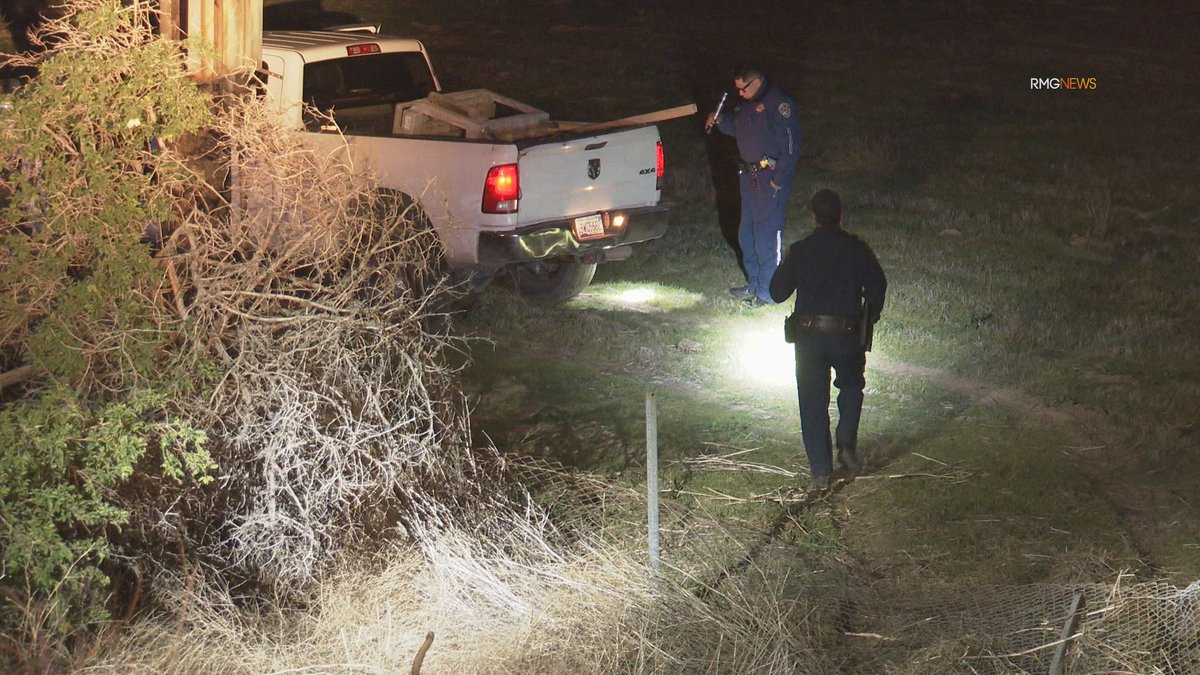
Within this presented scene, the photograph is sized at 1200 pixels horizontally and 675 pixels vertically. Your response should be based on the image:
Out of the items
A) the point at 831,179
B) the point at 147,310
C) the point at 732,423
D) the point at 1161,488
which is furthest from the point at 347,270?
the point at 831,179

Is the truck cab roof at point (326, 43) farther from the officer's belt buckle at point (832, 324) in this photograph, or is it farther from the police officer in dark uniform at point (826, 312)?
the officer's belt buckle at point (832, 324)

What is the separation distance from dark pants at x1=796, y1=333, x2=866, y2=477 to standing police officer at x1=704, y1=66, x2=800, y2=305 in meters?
3.44

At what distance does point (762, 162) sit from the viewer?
10016 millimetres

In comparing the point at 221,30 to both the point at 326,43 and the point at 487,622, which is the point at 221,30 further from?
the point at 326,43

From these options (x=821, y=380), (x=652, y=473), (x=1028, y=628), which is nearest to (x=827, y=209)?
(x=821, y=380)

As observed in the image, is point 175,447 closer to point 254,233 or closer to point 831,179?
point 254,233

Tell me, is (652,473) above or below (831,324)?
below

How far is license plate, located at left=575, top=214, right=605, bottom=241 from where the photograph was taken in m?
9.27

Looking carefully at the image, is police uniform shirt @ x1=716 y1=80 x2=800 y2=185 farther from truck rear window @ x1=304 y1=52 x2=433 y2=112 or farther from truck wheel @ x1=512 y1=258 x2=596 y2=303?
truck rear window @ x1=304 y1=52 x2=433 y2=112

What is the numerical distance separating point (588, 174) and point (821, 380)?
3.03m

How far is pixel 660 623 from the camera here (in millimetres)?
5125

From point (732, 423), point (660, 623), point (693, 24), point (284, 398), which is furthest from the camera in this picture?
point (693, 24)

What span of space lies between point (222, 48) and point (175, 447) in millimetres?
1909

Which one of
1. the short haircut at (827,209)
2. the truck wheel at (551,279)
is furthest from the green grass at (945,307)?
the short haircut at (827,209)
